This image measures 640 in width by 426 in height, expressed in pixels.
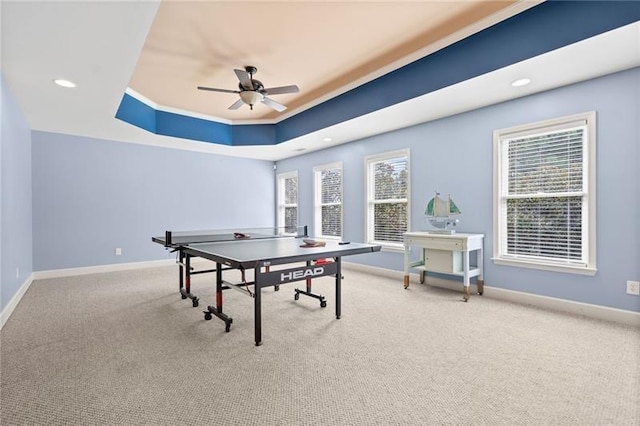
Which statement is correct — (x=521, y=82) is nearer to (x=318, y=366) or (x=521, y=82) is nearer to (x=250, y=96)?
(x=250, y=96)

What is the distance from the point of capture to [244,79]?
12.1ft

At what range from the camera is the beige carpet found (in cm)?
171

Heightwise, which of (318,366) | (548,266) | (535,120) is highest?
(535,120)

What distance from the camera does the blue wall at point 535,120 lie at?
9.86 ft

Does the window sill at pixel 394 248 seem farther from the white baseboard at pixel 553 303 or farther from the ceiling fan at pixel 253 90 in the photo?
the ceiling fan at pixel 253 90

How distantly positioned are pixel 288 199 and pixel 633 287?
6325mm

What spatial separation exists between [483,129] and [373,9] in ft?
7.13

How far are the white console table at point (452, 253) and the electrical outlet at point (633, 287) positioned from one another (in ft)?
4.48

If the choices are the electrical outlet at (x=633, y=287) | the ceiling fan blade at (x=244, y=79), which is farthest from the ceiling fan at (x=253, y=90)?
the electrical outlet at (x=633, y=287)

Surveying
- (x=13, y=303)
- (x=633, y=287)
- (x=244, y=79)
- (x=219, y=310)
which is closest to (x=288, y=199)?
(x=244, y=79)

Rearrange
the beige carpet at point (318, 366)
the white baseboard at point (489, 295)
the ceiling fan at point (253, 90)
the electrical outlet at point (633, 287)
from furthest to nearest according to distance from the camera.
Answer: the ceiling fan at point (253, 90) < the white baseboard at point (489, 295) < the electrical outlet at point (633, 287) < the beige carpet at point (318, 366)

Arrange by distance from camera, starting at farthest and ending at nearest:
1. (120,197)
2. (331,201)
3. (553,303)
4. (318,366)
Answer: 1. (331,201)
2. (120,197)
3. (553,303)
4. (318,366)

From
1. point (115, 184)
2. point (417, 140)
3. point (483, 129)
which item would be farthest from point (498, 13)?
point (115, 184)

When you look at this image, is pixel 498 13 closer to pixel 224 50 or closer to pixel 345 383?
pixel 224 50
